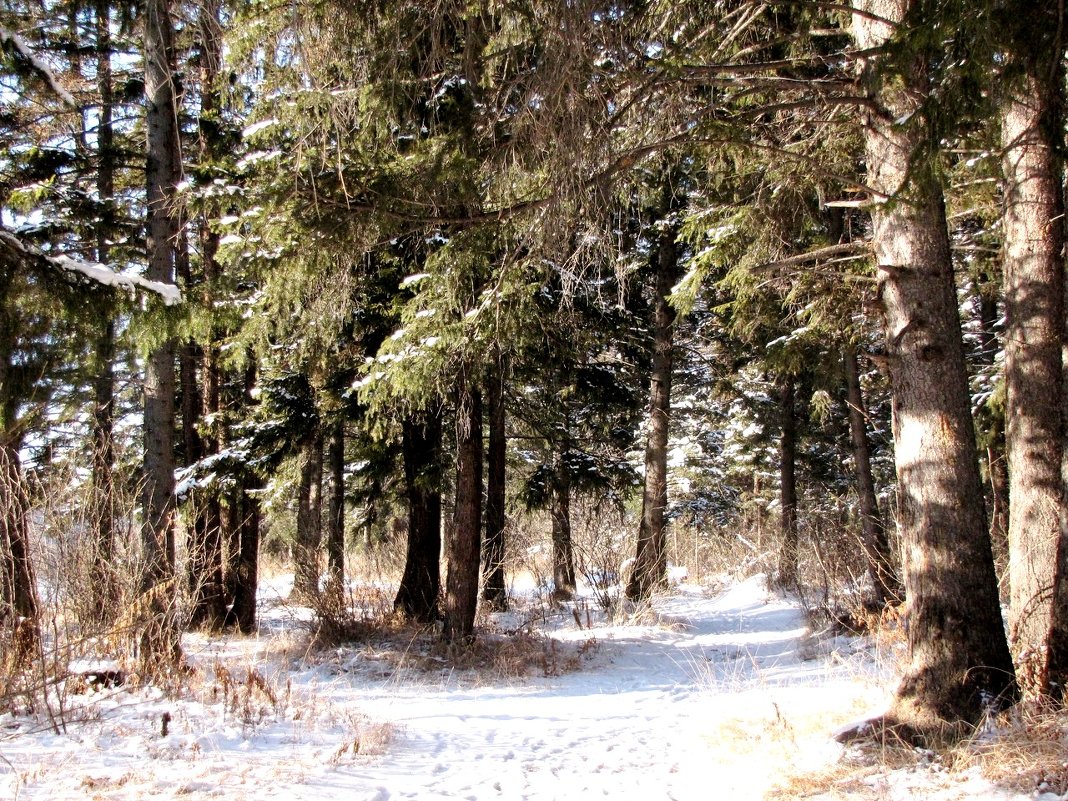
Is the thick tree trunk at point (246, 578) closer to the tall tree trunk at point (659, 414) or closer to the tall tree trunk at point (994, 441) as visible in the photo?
the tall tree trunk at point (659, 414)

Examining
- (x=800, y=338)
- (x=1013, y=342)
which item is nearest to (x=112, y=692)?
(x=1013, y=342)

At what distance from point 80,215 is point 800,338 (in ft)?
26.1

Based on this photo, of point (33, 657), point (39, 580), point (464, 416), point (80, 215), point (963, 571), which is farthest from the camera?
point (464, 416)

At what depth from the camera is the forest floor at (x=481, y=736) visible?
3877 mm

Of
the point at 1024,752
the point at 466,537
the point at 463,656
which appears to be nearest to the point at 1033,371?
the point at 1024,752

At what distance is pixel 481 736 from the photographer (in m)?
5.46

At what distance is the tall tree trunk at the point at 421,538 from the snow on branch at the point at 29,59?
507cm

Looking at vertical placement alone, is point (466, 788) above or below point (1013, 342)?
below

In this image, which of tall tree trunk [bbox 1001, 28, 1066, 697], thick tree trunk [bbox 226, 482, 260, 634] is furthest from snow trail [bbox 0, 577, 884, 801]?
thick tree trunk [bbox 226, 482, 260, 634]

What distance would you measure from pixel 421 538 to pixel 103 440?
16.8 feet

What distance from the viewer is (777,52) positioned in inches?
301

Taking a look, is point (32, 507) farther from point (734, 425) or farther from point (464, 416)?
point (734, 425)

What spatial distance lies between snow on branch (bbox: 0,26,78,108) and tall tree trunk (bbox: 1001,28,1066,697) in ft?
23.2

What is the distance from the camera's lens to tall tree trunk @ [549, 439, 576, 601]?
425 inches
